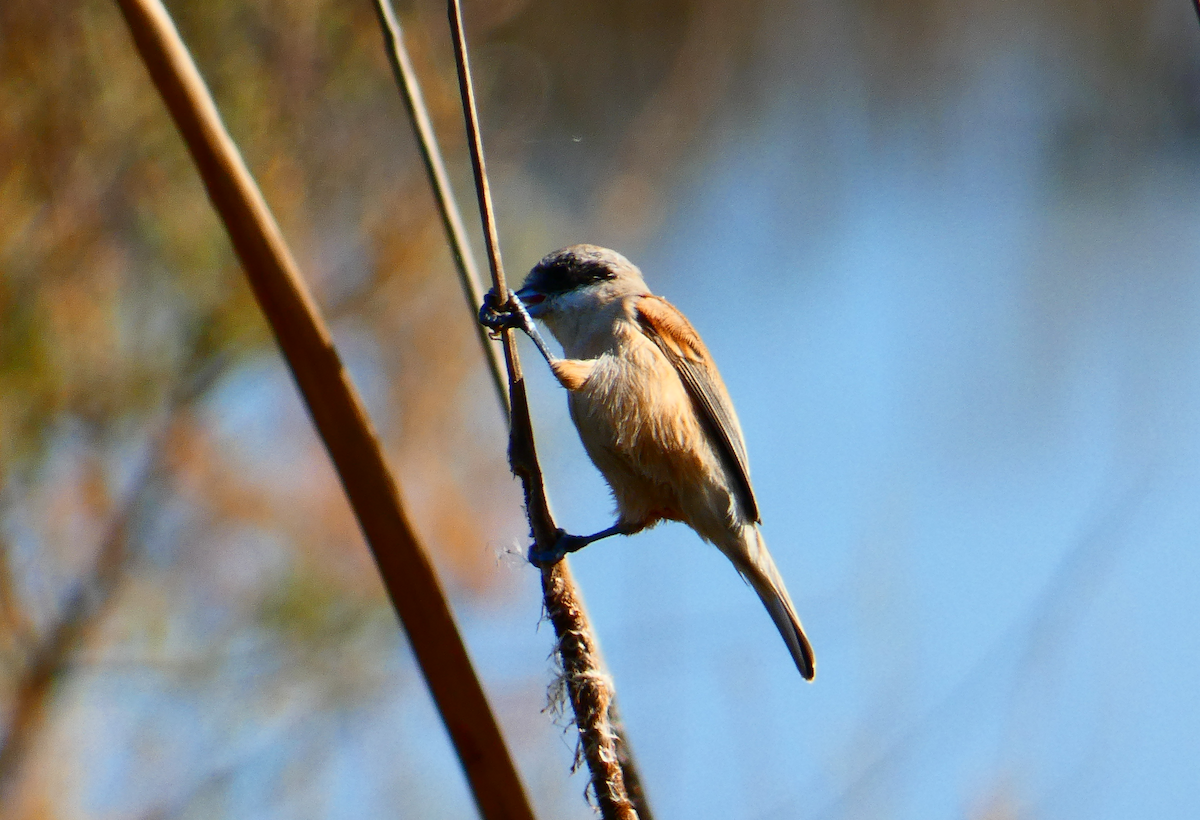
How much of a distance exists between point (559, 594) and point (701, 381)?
39.8 inches

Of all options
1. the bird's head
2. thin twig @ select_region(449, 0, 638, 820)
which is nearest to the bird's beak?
the bird's head

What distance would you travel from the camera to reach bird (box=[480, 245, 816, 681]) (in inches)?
74.5

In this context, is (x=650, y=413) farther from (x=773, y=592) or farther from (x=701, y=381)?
(x=773, y=592)

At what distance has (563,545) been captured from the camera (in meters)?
1.44

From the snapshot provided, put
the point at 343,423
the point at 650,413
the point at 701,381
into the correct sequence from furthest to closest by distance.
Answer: the point at 701,381
the point at 650,413
the point at 343,423

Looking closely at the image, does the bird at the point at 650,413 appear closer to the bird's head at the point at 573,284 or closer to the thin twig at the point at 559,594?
the bird's head at the point at 573,284

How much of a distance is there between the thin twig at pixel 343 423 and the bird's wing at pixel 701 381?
46.1 inches

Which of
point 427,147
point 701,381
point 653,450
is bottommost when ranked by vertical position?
point 427,147

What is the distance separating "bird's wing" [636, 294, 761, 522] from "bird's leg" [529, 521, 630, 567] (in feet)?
0.83

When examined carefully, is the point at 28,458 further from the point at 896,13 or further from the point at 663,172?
the point at 896,13

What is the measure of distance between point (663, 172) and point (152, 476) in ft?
7.51

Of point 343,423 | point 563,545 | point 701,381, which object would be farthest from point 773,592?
point 343,423

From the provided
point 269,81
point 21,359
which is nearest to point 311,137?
point 269,81

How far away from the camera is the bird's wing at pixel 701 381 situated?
2066mm
